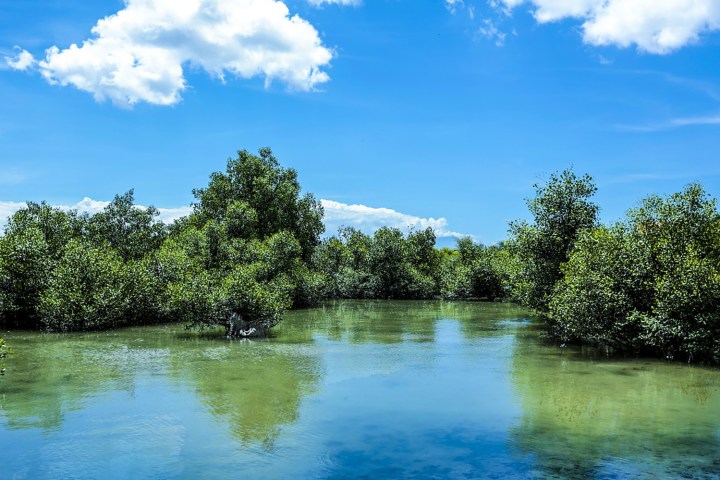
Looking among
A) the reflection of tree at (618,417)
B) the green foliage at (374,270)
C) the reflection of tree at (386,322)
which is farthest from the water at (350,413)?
the green foliage at (374,270)

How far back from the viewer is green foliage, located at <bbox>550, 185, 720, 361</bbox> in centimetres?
2005

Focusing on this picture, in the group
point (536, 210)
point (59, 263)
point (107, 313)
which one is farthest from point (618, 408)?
point (59, 263)

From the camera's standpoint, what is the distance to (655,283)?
851 inches

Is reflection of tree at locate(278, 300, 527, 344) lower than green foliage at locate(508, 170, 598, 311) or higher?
lower

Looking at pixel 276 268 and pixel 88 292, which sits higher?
pixel 276 268

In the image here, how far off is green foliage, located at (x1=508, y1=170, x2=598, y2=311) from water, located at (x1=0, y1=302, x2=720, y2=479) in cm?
497

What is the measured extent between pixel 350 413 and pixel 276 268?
1336 inches

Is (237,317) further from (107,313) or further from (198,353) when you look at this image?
(107,313)

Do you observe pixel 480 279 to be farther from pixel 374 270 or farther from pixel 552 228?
pixel 552 228

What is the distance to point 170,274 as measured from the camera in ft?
125

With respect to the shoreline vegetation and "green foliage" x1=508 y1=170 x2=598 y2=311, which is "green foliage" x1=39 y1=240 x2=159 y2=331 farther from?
"green foliage" x1=508 y1=170 x2=598 y2=311

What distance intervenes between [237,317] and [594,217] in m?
18.9

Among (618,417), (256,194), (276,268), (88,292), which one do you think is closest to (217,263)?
(276,268)

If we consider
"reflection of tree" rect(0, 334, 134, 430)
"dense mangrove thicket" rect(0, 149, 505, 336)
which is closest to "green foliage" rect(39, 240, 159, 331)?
"dense mangrove thicket" rect(0, 149, 505, 336)
